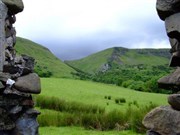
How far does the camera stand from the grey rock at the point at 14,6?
703 cm

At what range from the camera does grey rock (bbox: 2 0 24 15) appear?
7027 millimetres

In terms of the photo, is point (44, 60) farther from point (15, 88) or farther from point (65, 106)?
point (15, 88)

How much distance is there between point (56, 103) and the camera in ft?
47.5

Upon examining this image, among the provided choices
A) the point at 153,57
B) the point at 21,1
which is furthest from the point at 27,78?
the point at 153,57

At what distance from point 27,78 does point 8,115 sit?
699mm

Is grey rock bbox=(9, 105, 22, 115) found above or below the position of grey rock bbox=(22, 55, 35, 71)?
below

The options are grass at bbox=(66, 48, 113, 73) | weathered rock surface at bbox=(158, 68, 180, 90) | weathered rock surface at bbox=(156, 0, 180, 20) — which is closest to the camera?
weathered rock surface at bbox=(156, 0, 180, 20)

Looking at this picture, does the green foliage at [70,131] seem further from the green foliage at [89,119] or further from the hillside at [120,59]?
the hillside at [120,59]

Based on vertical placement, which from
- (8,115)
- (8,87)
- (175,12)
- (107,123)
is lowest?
(107,123)

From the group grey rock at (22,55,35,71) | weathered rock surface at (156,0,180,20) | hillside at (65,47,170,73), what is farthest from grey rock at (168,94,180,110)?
hillside at (65,47,170,73)

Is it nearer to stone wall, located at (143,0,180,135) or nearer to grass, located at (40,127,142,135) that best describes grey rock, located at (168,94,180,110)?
stone wall, located at (143,0,180,135)

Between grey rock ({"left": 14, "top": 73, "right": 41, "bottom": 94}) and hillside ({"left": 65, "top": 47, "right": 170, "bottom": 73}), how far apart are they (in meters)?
117

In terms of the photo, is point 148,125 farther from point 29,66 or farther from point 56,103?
point 56,103

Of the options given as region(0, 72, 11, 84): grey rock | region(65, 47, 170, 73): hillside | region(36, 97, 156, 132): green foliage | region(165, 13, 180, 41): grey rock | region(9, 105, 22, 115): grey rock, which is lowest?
region(36, 97, 156, 132): green foliage
